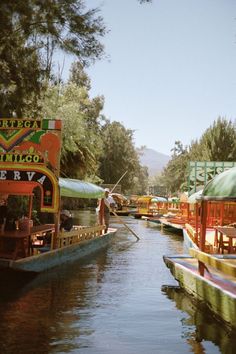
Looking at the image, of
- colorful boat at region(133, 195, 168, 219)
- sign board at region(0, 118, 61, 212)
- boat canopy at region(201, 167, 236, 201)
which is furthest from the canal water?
colorful boat at region(133, 195, 168, 219)

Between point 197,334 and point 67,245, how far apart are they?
733cm

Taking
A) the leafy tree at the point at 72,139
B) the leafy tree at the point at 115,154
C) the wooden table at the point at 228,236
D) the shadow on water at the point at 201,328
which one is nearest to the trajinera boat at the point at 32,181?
the shadow on water at the point at 201,328

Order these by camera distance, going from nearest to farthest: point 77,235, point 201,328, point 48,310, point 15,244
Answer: point 201,328, point 48,310, point 15,244, point 77,235

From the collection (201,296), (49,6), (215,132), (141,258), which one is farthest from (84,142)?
(215,132)

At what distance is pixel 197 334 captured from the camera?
26.4ft

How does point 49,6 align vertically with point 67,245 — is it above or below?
above

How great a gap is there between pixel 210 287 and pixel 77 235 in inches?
Result: 316

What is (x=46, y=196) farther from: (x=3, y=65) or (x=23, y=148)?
(x=3, y=65)

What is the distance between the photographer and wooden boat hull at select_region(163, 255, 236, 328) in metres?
7.97

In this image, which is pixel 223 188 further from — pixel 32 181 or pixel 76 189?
pixel 76 189

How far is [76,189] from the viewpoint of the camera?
15344 mm

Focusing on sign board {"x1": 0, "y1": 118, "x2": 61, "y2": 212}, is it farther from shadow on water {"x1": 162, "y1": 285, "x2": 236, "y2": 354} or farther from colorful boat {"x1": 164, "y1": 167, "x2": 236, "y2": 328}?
shadow on water {"x1": 162, "y1": 285, "x2": 236, "y2": 354}

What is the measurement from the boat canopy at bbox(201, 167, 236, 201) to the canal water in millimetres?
2505

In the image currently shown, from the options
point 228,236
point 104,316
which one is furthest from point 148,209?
point 104,316
